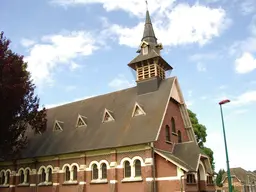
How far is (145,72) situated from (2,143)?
15731 millimetres

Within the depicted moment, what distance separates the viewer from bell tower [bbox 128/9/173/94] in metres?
33.2

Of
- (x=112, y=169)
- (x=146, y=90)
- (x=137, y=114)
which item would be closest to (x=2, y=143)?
(x=112, y=169)

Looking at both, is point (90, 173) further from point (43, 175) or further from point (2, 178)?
point (2, 178)

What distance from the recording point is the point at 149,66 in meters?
33.7

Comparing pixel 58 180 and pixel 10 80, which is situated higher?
pixel 10 80

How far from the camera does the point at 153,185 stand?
84.6ft

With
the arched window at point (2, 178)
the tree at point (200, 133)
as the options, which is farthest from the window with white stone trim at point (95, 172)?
the tree at point (200, 133)

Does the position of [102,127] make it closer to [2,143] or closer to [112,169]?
[112,169]

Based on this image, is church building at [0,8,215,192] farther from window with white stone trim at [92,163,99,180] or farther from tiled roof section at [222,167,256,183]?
tiled roof section at [222,167,256,183]

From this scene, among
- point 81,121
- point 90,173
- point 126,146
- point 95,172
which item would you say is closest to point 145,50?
point 81,121

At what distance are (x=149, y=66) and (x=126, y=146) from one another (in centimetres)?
981

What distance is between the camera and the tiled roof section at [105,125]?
94.1ft

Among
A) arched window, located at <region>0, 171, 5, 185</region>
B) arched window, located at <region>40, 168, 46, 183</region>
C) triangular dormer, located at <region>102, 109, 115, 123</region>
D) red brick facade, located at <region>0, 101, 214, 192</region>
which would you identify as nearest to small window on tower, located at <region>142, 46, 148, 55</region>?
red brick facade, located at <region>0, 101, 214, 192</region>

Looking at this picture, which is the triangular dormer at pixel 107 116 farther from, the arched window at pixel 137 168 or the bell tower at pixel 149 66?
the arched window at pixel 137 168
